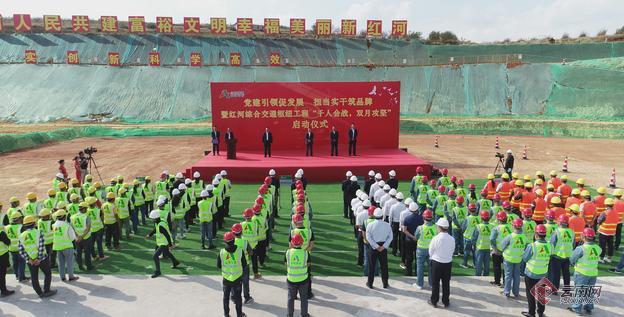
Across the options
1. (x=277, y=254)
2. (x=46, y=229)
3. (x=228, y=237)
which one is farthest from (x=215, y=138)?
(x=228, y=237)

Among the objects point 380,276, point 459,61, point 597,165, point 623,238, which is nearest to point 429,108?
point 459,61

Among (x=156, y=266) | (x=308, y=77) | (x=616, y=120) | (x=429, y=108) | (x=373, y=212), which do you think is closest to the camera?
(x=373, y=212)

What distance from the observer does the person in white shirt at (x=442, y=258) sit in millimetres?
7988

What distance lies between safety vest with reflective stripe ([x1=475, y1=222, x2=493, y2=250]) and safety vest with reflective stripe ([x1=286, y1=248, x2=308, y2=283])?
13.4 ft

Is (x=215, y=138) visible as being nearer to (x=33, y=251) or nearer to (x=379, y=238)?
(x=33, y=251)

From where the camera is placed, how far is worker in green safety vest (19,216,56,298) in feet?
Answer: 27.7

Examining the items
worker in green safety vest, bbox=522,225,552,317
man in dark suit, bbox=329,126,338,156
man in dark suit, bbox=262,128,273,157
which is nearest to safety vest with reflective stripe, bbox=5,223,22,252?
worker in green safety vest, bbox=522,225,552,317

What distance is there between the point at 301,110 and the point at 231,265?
16636 millimetres

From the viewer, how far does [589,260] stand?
7672 mm

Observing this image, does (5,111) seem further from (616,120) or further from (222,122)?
(616,120)

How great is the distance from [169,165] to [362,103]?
1161 centimetres

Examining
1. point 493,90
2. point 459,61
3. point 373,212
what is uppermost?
point 459,61

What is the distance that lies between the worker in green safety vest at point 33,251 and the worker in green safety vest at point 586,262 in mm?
10356

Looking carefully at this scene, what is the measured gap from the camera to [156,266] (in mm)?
9742
